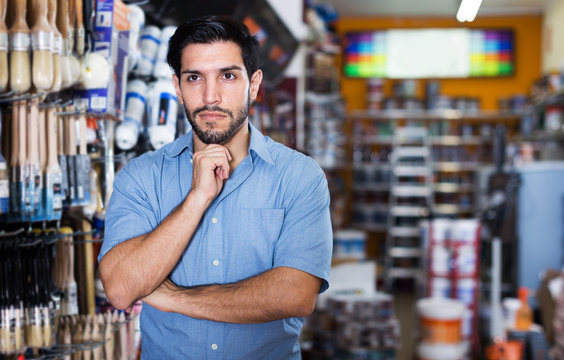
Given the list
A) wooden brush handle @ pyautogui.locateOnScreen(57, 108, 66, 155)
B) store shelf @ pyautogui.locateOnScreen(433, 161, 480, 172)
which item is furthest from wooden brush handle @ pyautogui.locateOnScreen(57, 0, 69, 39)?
store shelf @ pyautogui.locateOnScreen(433, 161, 480, 172)

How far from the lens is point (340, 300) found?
3.92 meters

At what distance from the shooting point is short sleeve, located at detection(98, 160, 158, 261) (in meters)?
1.43

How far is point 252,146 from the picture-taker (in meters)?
1.51

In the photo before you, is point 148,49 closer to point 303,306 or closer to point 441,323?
point 303,306

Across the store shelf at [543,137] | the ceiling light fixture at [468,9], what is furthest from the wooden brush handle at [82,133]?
the store shelf at [543,137]

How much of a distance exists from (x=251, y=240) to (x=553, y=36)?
8.60 metres

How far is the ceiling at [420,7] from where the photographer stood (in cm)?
899

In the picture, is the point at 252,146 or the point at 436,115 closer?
the point at 252,146

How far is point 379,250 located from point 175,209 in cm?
829

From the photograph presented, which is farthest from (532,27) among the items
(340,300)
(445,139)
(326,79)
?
(340,300)

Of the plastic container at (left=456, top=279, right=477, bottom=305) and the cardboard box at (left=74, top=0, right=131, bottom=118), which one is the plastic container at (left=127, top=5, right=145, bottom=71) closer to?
the cardboard box at (left=74, top=0, right=131, bottom=118)

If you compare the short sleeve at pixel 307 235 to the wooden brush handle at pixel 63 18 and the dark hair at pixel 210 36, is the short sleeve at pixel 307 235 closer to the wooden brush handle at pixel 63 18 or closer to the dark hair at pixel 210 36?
the dark hair at pixel 210 36

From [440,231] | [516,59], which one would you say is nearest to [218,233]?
[440,231]

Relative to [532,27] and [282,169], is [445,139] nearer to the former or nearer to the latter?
[532,27]
